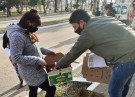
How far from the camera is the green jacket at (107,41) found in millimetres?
3518

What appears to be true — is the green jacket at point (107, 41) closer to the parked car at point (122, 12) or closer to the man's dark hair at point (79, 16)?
the man's dark hair at point (79, 16)

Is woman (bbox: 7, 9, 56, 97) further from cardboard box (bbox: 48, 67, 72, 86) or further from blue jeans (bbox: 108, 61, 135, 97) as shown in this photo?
blue jeans (bbox: 108, 61, 135, 97)

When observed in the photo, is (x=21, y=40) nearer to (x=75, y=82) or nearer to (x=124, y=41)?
(x=124, y=41)

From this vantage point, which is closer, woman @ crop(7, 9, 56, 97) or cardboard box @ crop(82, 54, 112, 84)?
woman @ crop(7, 9, 56, 97)

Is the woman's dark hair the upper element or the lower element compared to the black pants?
upper

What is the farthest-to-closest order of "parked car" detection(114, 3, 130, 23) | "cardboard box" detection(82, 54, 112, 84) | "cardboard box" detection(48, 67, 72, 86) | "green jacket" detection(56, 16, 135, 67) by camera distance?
1. "parked car" detection(114, 3, 130, 23)
2. "cardboard box" detection(82, 54, 112, 84)
3. "cardboard box" detection(48, 67, 72, 86)
4. "green jacket" detection(56, 16, 135, 67)

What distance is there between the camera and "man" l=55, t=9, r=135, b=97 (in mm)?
3527

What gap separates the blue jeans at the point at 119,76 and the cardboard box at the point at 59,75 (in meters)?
0.58

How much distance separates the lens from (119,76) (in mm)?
3824

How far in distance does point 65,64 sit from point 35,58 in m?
0.42

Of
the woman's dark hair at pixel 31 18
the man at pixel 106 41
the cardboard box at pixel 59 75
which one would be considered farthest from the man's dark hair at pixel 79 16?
the cardboard box at pixel 59 75

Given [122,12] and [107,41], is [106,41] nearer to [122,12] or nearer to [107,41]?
[107,41]

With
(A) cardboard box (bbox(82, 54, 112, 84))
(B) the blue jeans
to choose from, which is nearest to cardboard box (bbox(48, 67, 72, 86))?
(A) cardboard box (bbox(82, 54, 112, 84))

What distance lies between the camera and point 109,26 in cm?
361
